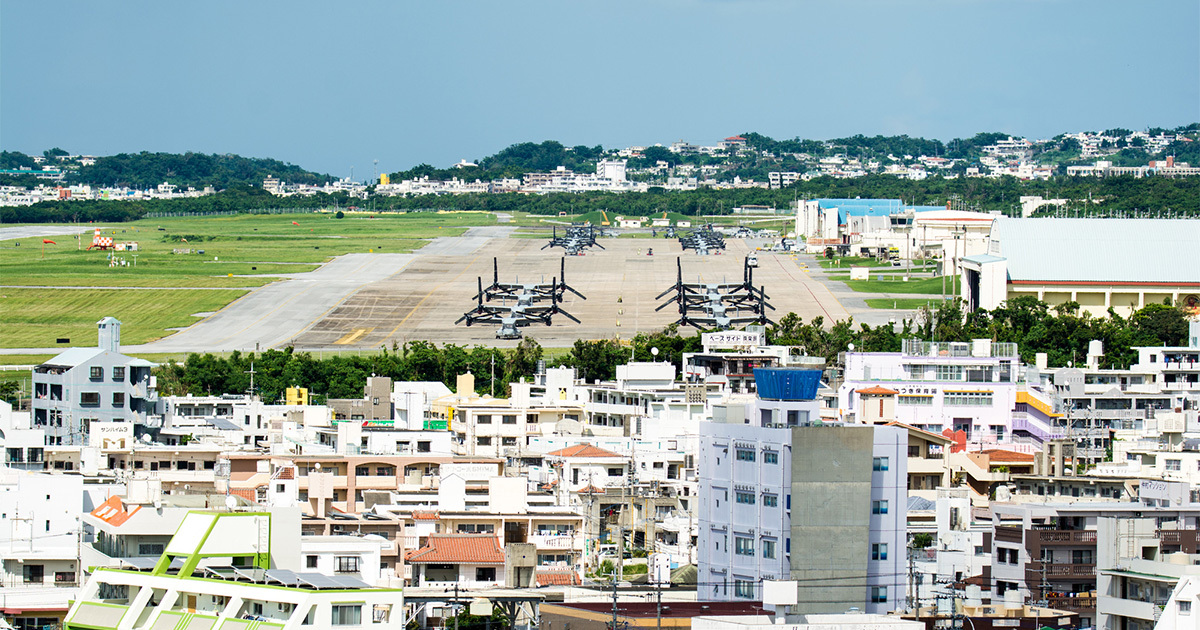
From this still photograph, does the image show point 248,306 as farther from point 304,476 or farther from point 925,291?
point 304,476

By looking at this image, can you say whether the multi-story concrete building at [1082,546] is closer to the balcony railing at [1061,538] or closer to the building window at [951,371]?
the balcony railing at [1061,538]

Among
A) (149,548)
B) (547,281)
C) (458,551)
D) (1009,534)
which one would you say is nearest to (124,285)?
(547,281)

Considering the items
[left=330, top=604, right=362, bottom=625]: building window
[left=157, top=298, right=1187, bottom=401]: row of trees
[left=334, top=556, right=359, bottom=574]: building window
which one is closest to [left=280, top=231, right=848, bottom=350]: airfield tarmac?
[left=157, top=298, right=1187, bottom=401]: row of trees

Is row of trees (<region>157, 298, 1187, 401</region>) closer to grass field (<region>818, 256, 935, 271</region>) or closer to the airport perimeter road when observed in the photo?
the airport perimeter road

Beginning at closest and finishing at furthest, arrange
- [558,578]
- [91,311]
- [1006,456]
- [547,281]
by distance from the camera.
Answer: [558,578] < [1006,456] < [91,311] < [547,281]

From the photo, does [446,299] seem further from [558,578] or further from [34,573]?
[34,573]

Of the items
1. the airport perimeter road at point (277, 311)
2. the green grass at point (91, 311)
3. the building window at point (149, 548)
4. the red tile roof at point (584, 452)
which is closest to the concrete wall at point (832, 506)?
the building window at point (149, 548)

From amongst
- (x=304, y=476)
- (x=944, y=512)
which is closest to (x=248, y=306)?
(x=304, y=476)
